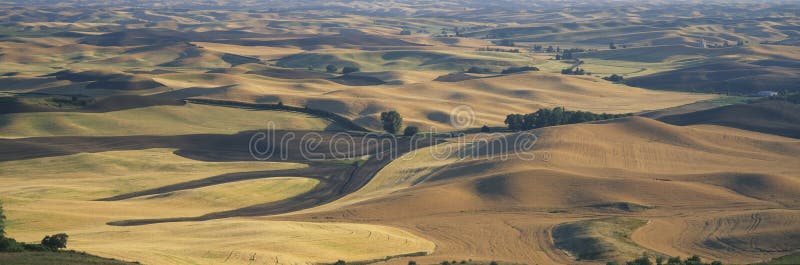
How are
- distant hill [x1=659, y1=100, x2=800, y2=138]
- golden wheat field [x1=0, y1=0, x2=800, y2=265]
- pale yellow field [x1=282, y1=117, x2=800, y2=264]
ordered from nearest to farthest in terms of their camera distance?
golden wheat field [x1=0, y1=0, x2=800, y2=265], pale yellow field [x1=282, y1=117, x2=800, y2=264], distant hill [x1=659, y1=100, x2=800, y2=138]

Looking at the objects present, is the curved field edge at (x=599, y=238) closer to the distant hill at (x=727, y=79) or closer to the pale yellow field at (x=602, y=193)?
the pale yellow field at (x=602, y=193)

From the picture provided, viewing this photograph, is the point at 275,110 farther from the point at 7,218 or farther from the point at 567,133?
the point at 7,218

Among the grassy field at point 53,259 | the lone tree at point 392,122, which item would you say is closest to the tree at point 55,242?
the grassy field at point 53,259

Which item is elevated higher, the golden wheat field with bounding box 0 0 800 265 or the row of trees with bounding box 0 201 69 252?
the row of trees with bounding box 0 201 69 252

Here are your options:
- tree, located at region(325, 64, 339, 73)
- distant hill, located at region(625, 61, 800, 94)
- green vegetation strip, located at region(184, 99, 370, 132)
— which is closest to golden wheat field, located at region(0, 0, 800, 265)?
green vegetation strip, located at region(184, 99, 370, 132)

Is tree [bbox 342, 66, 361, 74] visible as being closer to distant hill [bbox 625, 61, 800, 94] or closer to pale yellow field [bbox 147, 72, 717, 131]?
pale yellow field [bbox 147, 72, 717, 131]

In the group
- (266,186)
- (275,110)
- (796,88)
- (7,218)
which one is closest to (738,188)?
(266,186)
